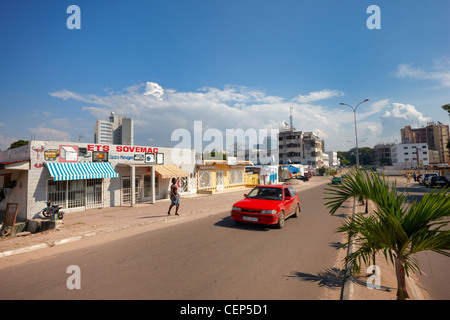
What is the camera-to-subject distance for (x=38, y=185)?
38.4 ft

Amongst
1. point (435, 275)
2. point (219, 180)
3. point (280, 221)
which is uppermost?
point (219, 180)

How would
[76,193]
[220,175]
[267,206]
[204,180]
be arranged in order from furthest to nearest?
[220,175], [204,180], [76,193], [267,206]

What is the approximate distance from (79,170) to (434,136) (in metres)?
164

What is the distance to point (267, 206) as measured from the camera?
27.0 ft

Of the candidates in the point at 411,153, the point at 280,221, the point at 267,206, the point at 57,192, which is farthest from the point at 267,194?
the point at 411,153

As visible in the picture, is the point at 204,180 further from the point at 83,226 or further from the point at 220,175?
Answer: the point at 83,226

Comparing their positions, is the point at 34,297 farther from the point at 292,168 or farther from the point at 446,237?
the point at 292,168

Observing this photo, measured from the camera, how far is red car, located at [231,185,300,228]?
8.04m

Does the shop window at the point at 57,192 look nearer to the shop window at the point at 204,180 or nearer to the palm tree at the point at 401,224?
the shop window at the point at 204,180

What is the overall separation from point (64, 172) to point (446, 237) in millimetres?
14596

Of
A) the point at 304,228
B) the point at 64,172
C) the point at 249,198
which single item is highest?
the point at 64,172

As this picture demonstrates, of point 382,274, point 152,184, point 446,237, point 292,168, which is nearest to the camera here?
point 446,237

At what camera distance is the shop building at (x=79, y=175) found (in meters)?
11.6
